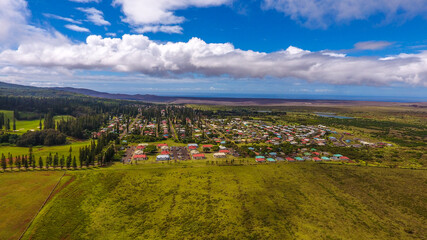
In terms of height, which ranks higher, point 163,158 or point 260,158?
point 260,158

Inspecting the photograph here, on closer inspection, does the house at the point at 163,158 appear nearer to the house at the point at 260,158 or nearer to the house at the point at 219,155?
the house at the point at 219,155

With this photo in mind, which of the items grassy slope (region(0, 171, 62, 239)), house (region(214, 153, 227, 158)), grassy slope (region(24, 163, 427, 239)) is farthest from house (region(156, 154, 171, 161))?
grassy slope (region(0, 171, 62, 239))

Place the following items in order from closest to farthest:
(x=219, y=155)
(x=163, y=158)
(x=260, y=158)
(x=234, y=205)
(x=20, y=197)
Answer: (x=234, y=205), (x=20, y=197), (x=163, y=158), (x=260, y=158), (x=219, y=155)

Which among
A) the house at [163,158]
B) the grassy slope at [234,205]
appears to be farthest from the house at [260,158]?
the house at [163,158]

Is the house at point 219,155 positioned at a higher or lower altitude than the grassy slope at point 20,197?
higher

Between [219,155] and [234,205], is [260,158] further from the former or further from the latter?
[234,205]

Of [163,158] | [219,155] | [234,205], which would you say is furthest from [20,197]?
[219,155]

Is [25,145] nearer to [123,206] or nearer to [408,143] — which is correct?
[123,206]
